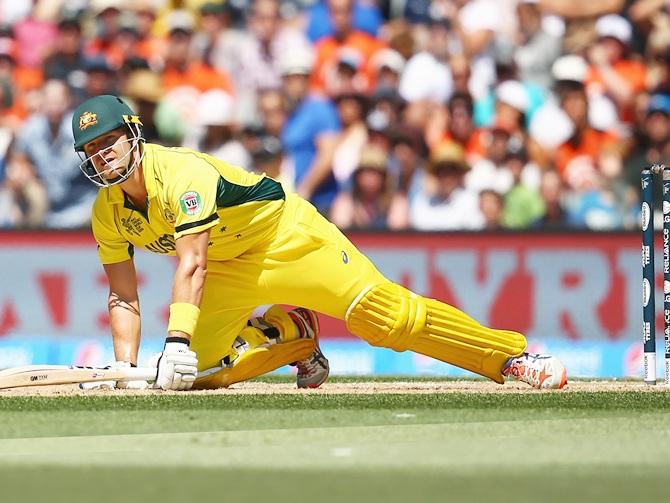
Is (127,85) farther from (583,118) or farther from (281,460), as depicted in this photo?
(281,460)

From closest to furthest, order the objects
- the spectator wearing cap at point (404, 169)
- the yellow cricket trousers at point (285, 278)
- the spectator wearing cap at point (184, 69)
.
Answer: the yellow cricket trousers at point (285, 278) → the spectator wearing cap at point (404, 169) → the spectator wearing cap at point (184, 69)

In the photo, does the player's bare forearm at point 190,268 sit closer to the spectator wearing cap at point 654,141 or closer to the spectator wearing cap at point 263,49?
the spectator wearing cap at point 654,141

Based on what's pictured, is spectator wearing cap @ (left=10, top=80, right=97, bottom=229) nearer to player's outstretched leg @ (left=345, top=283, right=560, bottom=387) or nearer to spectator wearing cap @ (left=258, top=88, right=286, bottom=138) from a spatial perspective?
spectator wearing cap @ (left=258, top=88, right=286, bottom=138)

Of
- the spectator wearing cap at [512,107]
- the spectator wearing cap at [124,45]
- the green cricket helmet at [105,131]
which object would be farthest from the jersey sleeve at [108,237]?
the spectator wearing cap at [124,45]

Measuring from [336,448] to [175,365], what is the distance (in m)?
2.09

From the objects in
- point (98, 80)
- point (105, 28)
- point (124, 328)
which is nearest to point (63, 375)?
point (124, 328)

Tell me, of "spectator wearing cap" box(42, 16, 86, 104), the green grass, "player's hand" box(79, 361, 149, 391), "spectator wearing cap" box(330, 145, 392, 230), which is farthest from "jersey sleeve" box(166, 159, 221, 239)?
"spectator wearing cap" box(42, 16, 86, 104)

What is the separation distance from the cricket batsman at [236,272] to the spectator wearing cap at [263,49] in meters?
6.04

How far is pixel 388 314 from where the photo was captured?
7.99 metres

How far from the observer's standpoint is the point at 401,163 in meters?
13.3

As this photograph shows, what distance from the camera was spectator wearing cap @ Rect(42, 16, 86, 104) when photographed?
568 inches

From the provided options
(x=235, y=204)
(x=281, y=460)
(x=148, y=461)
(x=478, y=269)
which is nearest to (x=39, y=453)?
(x=148, y=461)

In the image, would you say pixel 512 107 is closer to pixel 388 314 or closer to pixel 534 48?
pixel 534 48

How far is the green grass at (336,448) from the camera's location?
14.5ft
